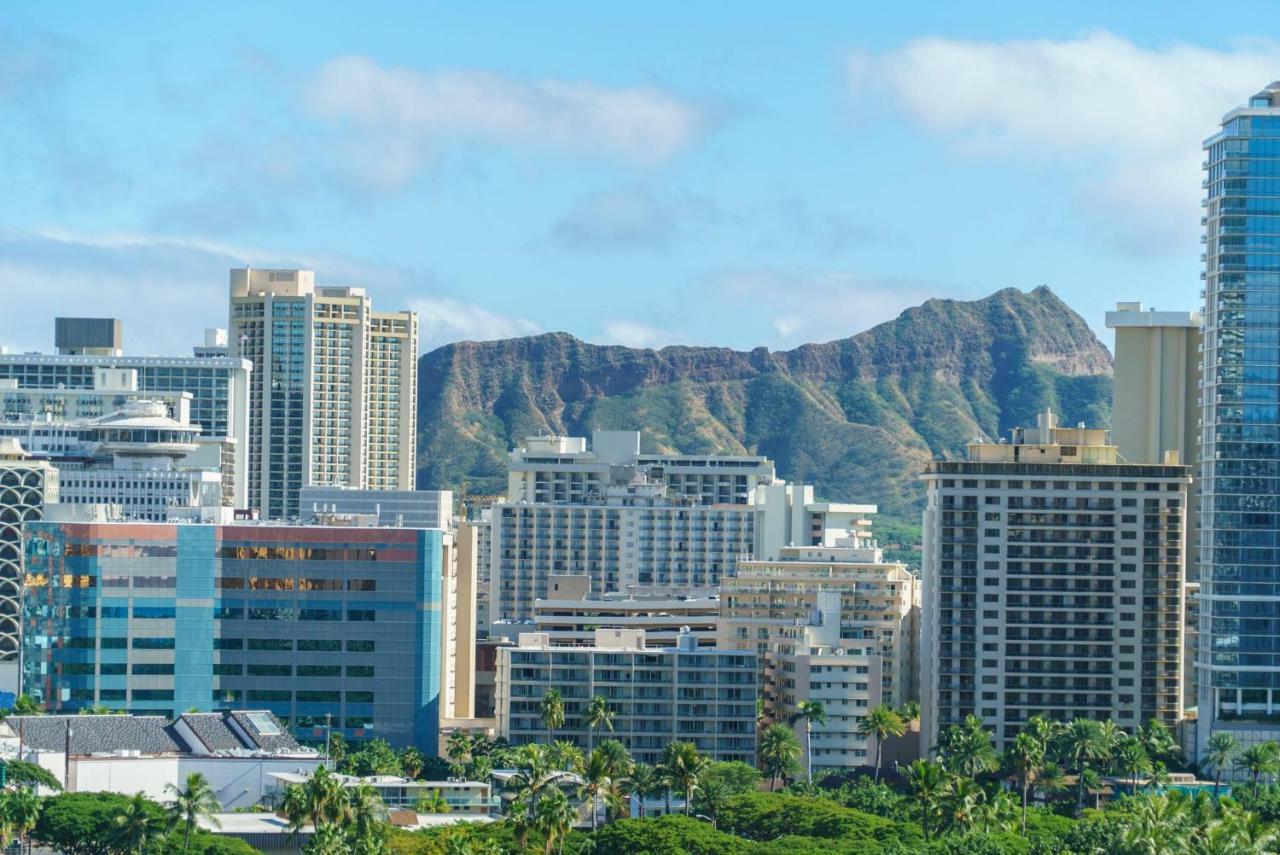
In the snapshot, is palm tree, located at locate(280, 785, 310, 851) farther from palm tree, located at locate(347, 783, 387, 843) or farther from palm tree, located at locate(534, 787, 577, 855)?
palm tree, located at locate(534, 787, 577, 855)

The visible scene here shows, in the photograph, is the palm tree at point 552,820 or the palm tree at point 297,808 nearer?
the palm tree at point 297,808

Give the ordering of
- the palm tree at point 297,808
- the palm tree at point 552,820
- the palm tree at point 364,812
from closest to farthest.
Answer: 1. the palm tree at point 364,812
2. the palm tree at point 297,808
3. the palm tree at point 552,820

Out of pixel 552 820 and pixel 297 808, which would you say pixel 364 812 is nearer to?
pixel 297 808

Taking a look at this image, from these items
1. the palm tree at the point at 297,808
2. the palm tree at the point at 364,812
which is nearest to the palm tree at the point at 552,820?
the palm tree at the point at 364,812

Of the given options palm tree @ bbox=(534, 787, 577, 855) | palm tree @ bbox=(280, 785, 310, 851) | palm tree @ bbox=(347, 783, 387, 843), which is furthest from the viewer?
palm tree @ bbox=(534, 787, 577, 855)

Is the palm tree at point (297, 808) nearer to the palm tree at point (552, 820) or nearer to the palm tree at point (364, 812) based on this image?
the palm tree at point (364, 812)

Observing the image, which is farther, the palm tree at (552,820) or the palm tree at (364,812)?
the palm tree at (552,820)

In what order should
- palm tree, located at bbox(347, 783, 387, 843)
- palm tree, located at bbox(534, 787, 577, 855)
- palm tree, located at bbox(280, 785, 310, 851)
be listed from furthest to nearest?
palm tree, located at bbox(534, 787, 577, 855) → palm tree, located at bbox(280, 785, 310, 851) → palm tree, located at bbox(347, 783, 387, 843)

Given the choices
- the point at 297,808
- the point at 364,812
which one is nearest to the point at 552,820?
the point at 364,812

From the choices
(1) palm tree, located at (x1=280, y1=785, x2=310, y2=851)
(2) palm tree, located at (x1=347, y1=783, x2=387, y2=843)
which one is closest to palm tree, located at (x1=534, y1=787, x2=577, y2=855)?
(2) palm tree, located at (x1=347, y1=783, x2=387, y2=843)

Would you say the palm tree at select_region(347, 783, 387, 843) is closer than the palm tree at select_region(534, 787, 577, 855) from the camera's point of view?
Yes

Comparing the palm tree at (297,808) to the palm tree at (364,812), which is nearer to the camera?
the palm tree at (364,812)

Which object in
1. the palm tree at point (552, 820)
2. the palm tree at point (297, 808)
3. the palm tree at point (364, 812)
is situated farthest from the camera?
the palm tree at point (552, 820)

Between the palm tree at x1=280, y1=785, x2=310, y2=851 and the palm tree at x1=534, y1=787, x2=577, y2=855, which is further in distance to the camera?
the palm tree at x1=534, y1=787, x2=577, y2=855
